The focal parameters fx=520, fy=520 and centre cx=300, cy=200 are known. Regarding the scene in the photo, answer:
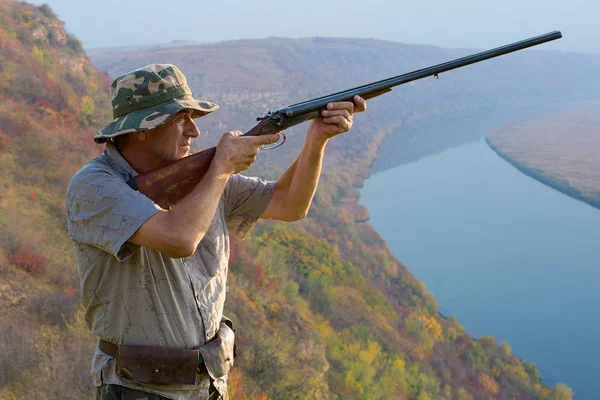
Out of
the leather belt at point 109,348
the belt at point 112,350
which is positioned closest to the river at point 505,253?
the belt at point 112,350

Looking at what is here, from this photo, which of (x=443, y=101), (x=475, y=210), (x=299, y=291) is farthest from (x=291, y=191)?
(x=443, y=101)

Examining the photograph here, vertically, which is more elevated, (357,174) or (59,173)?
(59,173)

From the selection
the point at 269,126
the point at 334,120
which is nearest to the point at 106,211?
the point at 269,126

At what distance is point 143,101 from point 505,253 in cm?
4853

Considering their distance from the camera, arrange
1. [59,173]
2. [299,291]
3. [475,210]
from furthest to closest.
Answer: [475,210] → [299,291] → [59,173]

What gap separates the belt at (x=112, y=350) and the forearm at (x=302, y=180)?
91 cm

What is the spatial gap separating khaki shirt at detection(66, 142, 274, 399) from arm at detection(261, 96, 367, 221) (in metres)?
Result: 0.50

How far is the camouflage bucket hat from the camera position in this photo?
2172mm

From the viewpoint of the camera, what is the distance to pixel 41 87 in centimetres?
2456

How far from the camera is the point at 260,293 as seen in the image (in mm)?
21281

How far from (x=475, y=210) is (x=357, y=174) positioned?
1787cm

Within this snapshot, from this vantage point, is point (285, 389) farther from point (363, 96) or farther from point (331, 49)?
point (331, 49)

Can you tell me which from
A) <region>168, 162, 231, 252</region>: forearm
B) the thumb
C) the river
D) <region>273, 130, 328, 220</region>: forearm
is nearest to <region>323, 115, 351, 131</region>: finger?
<region>273, 130, 328, 220</region>: forearm

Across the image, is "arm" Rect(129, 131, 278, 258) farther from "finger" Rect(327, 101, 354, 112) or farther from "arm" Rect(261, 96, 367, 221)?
"finger" Rect(327, 101, 354, 112)
